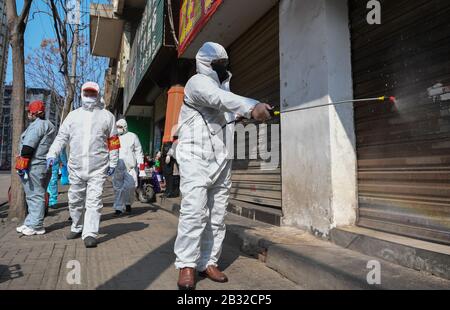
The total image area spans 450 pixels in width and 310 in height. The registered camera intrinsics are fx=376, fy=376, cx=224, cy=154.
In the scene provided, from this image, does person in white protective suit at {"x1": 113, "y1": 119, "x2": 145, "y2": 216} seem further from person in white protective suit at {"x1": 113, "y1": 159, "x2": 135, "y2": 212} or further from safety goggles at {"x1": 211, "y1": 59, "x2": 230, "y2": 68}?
safety goggles at {"x1": 211, "y1": 59, "x2": 230, "y2": 68}

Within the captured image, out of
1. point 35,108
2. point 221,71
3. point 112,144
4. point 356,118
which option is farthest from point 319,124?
point 35,108

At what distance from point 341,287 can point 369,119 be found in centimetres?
178

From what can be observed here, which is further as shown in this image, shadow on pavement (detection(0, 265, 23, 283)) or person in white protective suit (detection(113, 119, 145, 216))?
person in white protective suit (detection(113, 119, 145, 216))

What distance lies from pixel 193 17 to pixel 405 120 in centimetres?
482

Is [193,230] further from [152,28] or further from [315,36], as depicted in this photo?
[152,28]

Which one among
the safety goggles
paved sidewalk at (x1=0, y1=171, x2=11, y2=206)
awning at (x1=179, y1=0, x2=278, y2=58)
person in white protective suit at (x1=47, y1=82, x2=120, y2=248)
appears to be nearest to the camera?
the safety goggles

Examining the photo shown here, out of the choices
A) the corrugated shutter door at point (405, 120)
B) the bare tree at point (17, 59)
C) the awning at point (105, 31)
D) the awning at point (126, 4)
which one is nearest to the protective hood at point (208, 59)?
the corrugated shutter door at point (405, 120)

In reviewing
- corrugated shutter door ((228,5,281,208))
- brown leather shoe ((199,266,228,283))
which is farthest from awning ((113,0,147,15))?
brown leather shoe ((199,266,228,283))

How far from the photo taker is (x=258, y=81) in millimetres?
6016

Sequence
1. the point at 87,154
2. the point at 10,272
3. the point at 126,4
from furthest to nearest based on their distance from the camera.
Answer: the point at 126,4 < the point at 87,154 < the point at 10,272

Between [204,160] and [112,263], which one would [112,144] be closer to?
[112,263]

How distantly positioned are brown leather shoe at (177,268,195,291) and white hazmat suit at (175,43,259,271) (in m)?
0.04

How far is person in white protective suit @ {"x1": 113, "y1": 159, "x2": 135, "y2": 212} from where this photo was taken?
23.4ft

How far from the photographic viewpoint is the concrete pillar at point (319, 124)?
12.4ft
